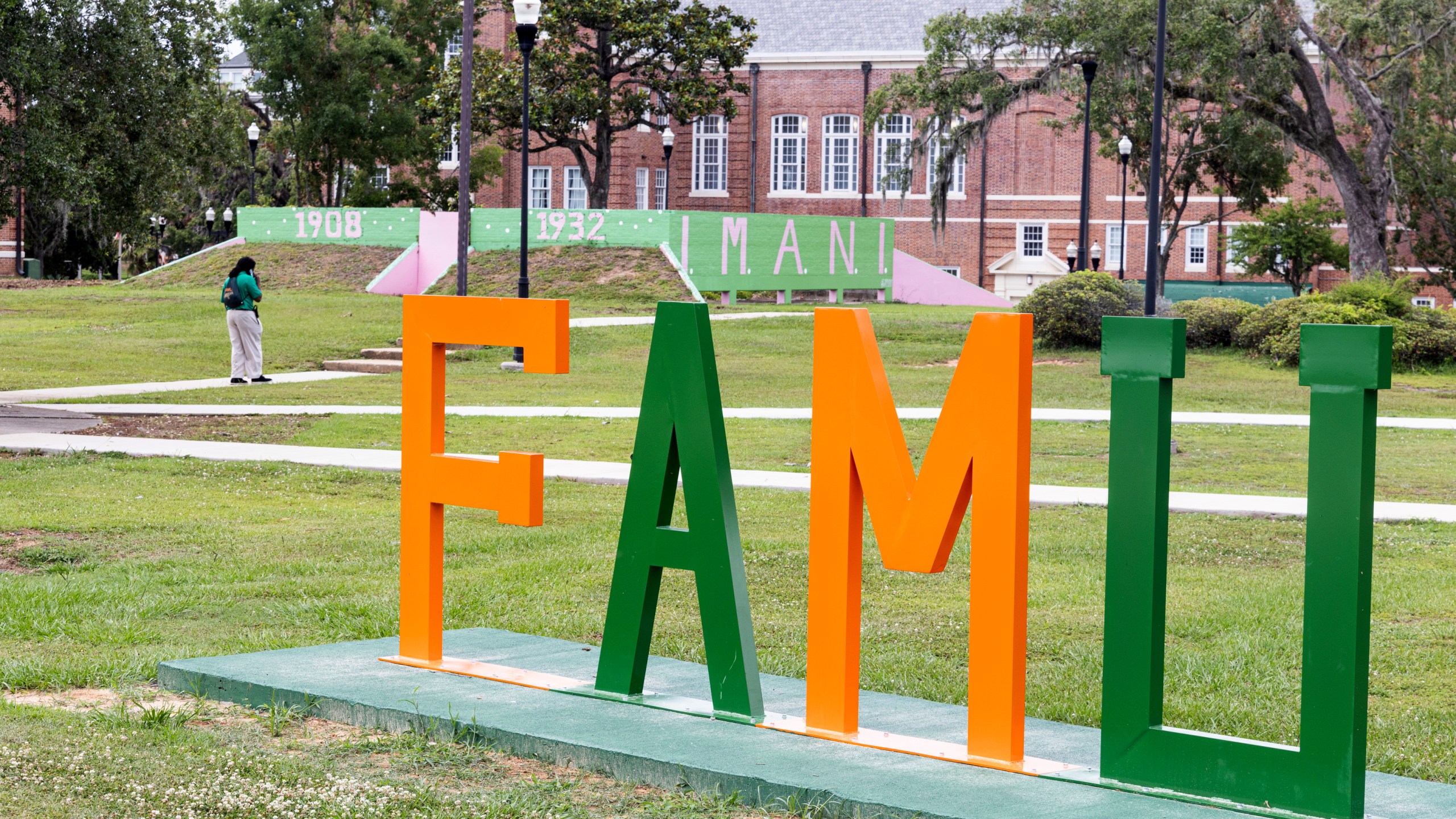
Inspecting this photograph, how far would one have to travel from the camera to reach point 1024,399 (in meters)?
4.66

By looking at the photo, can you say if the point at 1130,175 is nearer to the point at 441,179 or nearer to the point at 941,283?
the point at 941,283

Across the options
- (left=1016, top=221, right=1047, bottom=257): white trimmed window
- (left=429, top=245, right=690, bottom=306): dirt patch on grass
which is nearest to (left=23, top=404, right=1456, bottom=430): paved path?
(left=429, top=245, right=690, bottom=306): dirt patch on grass

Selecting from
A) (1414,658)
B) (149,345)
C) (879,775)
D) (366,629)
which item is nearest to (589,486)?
(366,629)

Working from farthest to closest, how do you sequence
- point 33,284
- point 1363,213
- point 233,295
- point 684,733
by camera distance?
point 33,284
point 1363,213
point 233,295
point 684,733

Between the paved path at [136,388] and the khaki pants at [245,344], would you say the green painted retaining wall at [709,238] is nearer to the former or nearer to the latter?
the paved path at [136,388]

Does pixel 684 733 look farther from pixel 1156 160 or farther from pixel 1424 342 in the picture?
pixel 1424 342

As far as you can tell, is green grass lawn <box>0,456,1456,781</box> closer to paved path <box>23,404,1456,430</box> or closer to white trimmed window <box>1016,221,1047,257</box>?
paved path <box>23,404,1456,430</box>

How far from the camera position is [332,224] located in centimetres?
4012

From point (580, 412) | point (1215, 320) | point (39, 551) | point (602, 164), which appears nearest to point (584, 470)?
point (39, 551)

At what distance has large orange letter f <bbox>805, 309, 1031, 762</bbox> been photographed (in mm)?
4668

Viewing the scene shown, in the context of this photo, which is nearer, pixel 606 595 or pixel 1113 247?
pixel 606 595

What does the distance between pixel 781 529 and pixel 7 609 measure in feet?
15.5

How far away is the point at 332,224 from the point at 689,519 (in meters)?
36.8

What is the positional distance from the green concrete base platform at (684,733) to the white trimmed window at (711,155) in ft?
165
